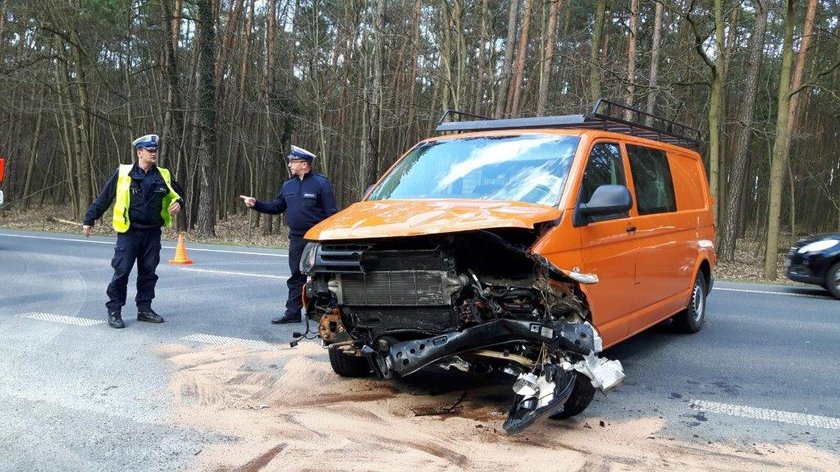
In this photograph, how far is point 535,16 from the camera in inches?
1013

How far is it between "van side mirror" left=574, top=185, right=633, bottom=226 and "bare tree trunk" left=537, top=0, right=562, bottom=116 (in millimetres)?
16079

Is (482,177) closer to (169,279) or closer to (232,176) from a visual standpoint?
(169,279)

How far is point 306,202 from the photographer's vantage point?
Result: 7.11 m

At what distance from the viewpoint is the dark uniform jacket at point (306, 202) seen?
7094 mm

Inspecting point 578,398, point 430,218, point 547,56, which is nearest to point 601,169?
point 430,218

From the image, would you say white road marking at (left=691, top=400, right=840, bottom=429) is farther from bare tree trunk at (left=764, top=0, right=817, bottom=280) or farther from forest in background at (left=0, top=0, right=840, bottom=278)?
bare tree trunk at (left=764, top=0, right=817, bottom=280)

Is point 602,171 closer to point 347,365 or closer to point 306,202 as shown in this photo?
point 347,365

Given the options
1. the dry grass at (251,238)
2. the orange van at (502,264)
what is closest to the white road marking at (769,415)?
the orange van at (502,264)

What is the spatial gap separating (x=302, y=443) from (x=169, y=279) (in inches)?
296

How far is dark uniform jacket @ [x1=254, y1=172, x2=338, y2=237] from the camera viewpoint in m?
7.09

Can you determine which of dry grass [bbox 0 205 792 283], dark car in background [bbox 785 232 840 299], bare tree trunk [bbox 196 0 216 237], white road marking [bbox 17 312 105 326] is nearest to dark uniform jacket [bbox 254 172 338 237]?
white road marking [bbox 17 312 105 326]

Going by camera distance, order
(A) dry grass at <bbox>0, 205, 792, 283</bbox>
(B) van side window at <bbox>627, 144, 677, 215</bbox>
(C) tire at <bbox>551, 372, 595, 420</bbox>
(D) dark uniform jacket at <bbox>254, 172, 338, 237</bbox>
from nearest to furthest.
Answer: (C) tire at <bbox>551, 372, 595, 420</bbox> < (B) van side window at <bbox>627, 144, 677, 215</bbox> < (D) dark uniform jacket at <bbox>254, 172, 338, 237</bbox> < (A) dry grass at <bbox>0, 205, 792, 283</bbox>

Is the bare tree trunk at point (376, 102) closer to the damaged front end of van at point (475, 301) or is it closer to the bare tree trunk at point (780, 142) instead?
the bare tree trunk at point (780, 142)

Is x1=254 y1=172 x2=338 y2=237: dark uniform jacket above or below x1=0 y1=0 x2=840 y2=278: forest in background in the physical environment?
below
